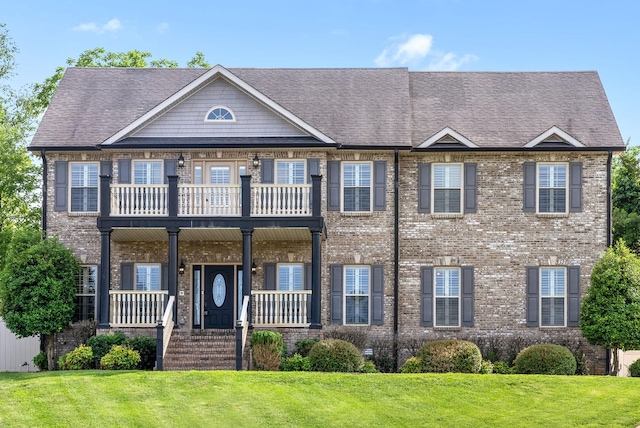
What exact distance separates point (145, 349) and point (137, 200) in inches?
155

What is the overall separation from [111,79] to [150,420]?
1539cm

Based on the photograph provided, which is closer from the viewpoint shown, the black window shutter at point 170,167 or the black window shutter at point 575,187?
the black window shutter at point 170,167

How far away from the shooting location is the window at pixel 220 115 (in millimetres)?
28188

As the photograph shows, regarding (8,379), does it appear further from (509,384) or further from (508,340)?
(508,340)

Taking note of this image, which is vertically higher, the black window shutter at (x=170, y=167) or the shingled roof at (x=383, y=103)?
the shingled roof at (x=383, y=103)

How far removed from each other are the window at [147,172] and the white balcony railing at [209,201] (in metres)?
2.00

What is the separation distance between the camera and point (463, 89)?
31.9 meters

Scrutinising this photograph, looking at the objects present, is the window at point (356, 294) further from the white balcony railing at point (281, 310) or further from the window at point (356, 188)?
the white balcony railing at point (281, 310)

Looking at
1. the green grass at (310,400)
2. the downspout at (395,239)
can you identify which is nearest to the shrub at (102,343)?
the green grass at (310,400)

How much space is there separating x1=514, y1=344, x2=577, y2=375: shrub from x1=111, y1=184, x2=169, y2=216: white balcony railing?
10.0m

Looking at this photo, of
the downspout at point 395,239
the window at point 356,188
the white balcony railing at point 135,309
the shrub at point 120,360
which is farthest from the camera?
the window at point 356,188

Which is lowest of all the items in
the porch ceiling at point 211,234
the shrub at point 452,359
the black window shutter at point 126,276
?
the shrub at point 452,359

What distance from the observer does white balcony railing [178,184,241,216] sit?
1054 inches

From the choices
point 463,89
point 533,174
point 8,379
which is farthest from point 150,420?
point 463,89
